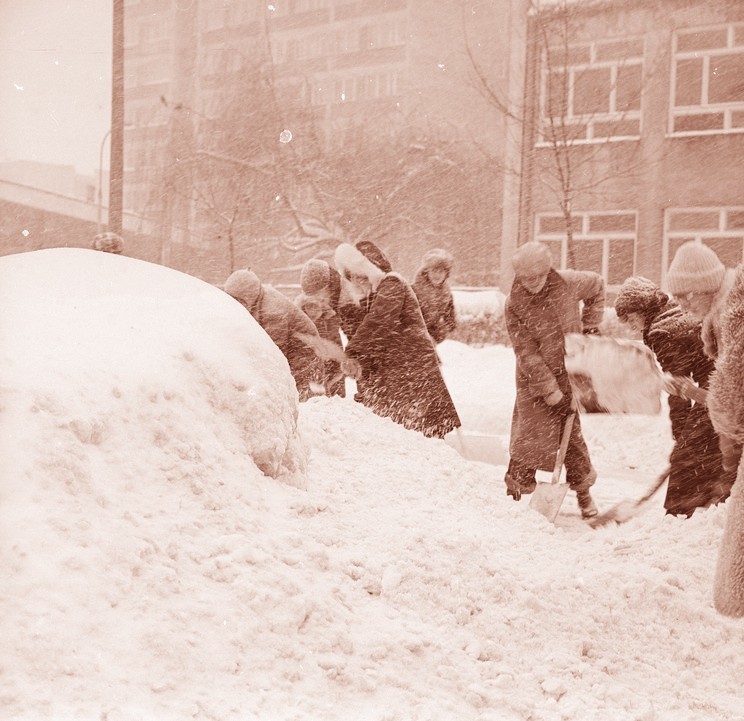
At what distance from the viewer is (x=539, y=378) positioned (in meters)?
5.92

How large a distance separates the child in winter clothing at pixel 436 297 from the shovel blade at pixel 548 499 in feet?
5.58

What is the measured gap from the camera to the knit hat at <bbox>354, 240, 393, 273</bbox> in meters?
6.59

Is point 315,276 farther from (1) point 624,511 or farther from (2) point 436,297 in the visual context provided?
(1) point 624,511

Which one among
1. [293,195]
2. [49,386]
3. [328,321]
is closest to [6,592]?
[49,386]

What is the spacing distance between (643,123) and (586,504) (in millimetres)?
13459

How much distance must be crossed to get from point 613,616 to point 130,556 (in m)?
1.94

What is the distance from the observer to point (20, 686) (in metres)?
2.12

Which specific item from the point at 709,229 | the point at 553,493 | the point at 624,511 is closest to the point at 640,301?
the point at 553,493

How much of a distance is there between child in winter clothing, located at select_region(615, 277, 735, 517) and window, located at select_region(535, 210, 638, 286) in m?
12.7

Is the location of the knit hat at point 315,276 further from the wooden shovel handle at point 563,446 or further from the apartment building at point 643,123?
the apartment building at point 643,123

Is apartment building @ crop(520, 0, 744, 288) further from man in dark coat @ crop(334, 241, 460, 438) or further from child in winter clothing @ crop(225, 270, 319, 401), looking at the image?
man in dark coat @ crop(334, 241, 460, 438)

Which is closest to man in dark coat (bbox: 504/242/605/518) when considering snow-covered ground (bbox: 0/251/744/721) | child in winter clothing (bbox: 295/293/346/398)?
snow-covered ground (bbox: 0/251/744/721)

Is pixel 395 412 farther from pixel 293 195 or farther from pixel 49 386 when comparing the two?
pixel 293 195

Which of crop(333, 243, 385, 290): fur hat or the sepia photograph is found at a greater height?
crop(333, 243, 385, 290): fur hat
